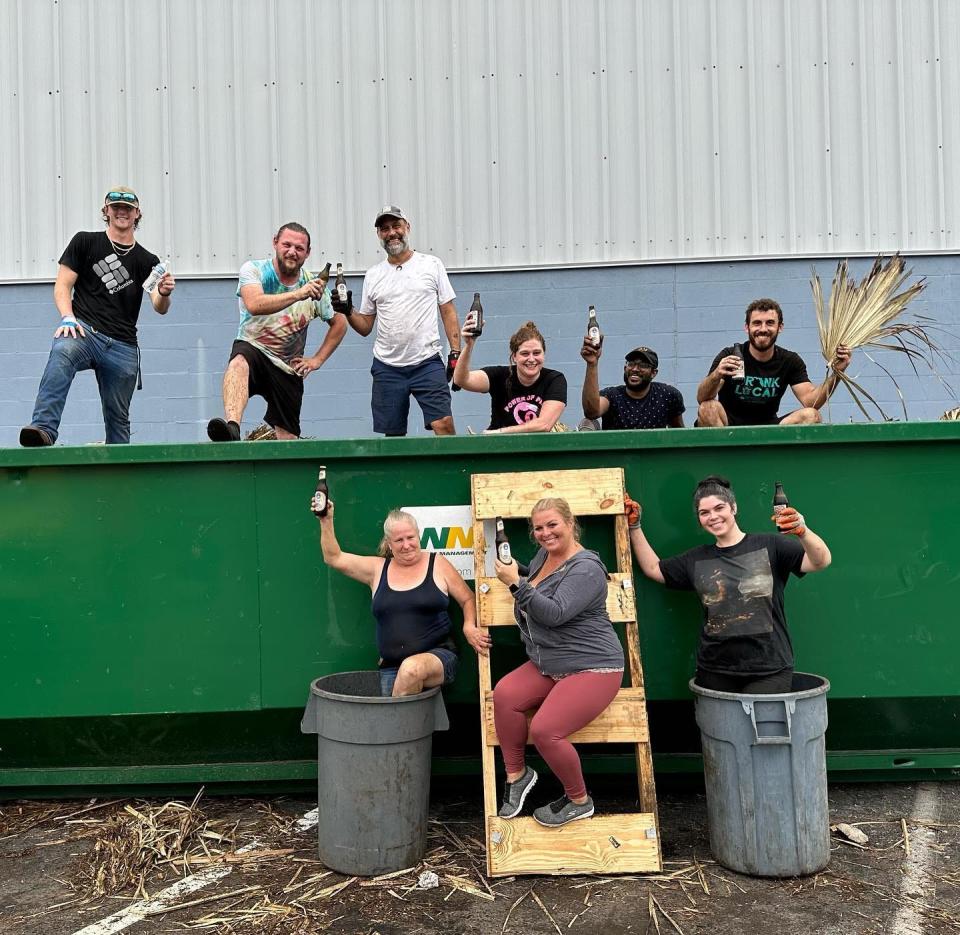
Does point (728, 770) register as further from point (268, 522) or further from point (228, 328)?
point (228, 328)

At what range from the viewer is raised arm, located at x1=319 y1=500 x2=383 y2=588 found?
11.5ft

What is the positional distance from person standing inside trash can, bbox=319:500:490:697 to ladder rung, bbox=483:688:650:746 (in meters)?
0.30

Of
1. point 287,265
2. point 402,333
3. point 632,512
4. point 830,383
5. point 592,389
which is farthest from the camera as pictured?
point 402,333

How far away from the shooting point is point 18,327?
7.50 m

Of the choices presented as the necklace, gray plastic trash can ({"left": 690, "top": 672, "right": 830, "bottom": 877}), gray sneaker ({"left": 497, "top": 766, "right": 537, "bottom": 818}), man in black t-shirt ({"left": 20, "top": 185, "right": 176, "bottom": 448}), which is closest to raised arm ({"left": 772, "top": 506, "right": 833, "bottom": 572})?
gray plastic trash can ({"left": 690, "top": 672, "right": 830, "bottom": 877})

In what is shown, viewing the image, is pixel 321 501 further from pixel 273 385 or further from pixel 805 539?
pixel 805 539

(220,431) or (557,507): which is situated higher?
(220,431)

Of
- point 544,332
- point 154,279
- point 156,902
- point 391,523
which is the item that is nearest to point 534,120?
point 544,332

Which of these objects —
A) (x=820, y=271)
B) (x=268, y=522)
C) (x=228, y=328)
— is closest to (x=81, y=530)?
(x=268, y=522)

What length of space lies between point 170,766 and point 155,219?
5.06 meters

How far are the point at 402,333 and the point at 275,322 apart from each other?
2.39 ft

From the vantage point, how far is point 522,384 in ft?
14.7

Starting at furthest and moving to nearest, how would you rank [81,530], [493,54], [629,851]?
[493,54] < [81,530] < [629,851]

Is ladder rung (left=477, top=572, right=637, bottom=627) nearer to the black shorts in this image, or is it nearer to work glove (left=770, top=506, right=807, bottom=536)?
work glove (left=770, top=506, right=807, bottom=536)
